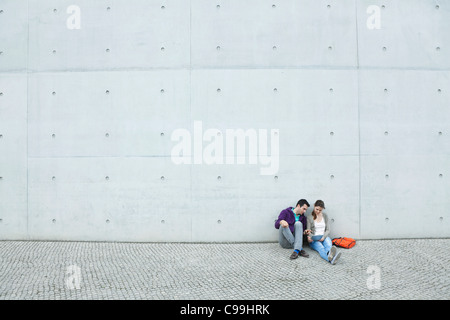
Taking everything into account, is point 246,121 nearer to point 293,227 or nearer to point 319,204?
point 319,204

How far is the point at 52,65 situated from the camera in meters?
6.65

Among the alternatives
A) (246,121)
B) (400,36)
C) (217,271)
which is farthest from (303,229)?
(400,36)

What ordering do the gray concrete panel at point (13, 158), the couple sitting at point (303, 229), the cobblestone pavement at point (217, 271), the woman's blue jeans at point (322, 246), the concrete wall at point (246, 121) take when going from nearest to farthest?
the cobblestone pavement at point (217, 271) < the woman's blue jeans at point (322, 246) < the couple sitting at point (303, 229) < the concrete wall at point (246, 121) < the gray concrete panel at point (13, 158)

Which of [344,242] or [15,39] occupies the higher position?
[15,39]

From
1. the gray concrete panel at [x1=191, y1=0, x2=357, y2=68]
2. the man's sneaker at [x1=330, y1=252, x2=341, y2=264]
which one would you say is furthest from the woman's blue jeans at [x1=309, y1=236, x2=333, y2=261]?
the gray concrete panel at [x1=191, y1=0, x2=357, y2=68]

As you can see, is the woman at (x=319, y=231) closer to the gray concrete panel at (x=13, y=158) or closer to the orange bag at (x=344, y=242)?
the orange bag at (x=344, y=242)

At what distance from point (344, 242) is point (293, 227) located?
1.12m

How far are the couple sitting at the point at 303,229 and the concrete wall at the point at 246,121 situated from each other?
1.94 feet

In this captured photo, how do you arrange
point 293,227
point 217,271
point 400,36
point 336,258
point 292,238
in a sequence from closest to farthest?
point 217,271
point 336,258
point 292,238
point 293,227
point 400,36

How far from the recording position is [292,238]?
569cm

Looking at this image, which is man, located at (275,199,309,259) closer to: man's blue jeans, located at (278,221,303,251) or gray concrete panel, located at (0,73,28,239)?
man's blue jeans, located at (278,221,303,251)

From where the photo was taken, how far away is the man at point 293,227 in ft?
18.2

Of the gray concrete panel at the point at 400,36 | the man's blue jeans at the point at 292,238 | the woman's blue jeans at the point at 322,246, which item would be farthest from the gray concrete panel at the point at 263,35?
the woman's blue jeans at the point at 322,246

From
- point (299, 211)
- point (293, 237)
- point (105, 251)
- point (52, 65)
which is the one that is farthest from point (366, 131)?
point (52, 65)
